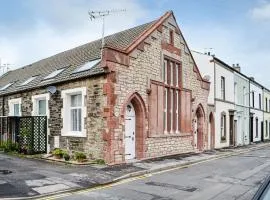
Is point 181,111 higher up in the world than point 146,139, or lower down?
higher up

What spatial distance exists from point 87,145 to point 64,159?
137 centimetres

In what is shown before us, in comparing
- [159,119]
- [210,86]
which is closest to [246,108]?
[210,86]

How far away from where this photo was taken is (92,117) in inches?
635

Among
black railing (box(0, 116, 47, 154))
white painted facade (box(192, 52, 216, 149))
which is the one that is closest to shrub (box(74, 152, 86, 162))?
black railing (box(0, 116, 47, 154))

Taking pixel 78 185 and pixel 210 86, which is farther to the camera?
pixel 210 86

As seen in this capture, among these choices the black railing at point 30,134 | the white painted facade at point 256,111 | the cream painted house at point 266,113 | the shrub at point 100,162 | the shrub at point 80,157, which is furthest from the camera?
the cream painted house at point 266,113

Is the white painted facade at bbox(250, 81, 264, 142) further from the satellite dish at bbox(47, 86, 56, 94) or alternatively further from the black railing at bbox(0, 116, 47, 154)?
the satellite dish at bbox(47, 86, 56, 94)

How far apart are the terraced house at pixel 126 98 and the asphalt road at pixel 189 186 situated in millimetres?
3257

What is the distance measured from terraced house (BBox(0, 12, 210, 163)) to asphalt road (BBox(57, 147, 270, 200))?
128 inches

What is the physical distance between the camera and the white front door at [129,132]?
17.1 metres

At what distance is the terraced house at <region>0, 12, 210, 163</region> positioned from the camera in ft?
51.5

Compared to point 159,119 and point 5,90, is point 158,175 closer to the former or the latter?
point 159,119

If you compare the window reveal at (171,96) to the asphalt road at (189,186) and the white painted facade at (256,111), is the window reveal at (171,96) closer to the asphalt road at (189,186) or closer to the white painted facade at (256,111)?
the asphalt road at (189,186)

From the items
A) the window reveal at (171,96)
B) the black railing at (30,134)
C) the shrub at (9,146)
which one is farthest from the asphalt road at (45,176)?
the window reveal at (171,96)
